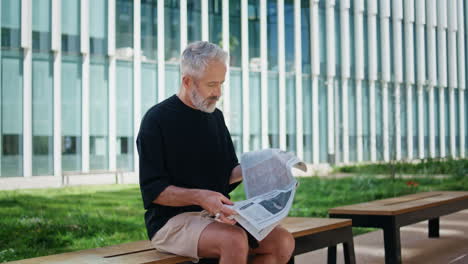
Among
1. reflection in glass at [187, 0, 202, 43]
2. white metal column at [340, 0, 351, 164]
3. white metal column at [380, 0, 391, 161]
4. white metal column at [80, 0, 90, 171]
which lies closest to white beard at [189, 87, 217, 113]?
white metal column at [80, 0, 90, 171]

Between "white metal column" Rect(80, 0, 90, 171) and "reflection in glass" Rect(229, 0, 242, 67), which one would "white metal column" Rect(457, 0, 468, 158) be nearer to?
"reflection in glass" Rect(229, 0, 242, 67)

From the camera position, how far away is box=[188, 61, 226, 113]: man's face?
315 cm

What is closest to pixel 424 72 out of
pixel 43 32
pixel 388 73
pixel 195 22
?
pixel 388 73

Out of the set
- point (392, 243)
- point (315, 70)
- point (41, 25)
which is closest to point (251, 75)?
point (315, 70)

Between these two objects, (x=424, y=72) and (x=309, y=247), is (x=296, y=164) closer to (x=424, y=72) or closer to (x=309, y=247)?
(x=309, y=247)

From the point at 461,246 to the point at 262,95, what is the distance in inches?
799

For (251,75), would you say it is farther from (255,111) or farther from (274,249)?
(274,249)

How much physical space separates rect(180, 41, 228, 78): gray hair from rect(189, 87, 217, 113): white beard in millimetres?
101

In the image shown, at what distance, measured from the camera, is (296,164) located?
3.22 m

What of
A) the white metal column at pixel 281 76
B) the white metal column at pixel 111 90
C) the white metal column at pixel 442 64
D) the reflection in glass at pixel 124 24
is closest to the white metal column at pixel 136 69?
the reflection in glass at pixel 124 24

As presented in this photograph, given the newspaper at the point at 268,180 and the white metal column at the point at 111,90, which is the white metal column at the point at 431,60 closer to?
the white metal column at the point at 111,90

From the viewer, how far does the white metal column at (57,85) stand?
66.3 feet

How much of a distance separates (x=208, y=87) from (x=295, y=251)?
47.9 inches

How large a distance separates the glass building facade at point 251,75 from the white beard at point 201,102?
1726cm
